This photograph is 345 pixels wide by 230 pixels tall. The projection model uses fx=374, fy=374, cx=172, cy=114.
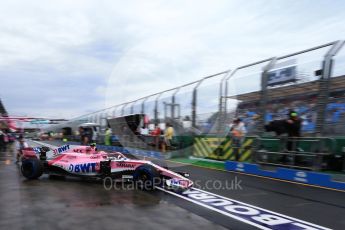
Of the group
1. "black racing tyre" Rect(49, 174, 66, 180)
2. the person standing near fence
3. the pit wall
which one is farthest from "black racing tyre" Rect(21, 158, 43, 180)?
the person standing near fence

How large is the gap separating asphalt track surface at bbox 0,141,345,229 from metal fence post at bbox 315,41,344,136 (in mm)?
2340

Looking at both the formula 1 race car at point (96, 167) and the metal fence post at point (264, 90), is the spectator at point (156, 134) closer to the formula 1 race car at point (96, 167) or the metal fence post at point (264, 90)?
the metal fence post at point (264, 90)

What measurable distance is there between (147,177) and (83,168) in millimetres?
2149

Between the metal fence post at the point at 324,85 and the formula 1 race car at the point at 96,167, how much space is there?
4766 millimetres

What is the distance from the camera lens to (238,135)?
14.6 metres

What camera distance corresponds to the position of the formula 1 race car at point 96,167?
30.2ft

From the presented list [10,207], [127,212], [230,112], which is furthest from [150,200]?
[230,112]

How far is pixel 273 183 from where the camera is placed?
416 inches

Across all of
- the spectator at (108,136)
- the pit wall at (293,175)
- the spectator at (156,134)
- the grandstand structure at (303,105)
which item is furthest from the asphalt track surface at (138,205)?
the spectator at (108,136)

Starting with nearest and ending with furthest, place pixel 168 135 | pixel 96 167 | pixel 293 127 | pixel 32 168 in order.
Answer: pixel 96 167, pixel 32 168, pixel 293 127, pixel 168 135

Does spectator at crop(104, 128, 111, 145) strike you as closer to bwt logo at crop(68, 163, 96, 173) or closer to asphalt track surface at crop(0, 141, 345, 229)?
asphalt track surface at crop(0, 141, 345, 229)

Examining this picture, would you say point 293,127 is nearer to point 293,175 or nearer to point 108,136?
point 293,175

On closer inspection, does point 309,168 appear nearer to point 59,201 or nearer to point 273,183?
point 273,183

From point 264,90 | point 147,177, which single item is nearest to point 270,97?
point 264,90
